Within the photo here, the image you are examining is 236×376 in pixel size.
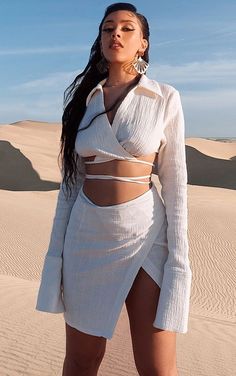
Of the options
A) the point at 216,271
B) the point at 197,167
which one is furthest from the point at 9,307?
the point at 197,167

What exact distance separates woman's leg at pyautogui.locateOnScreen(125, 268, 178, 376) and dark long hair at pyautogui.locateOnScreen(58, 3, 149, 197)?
58 cm

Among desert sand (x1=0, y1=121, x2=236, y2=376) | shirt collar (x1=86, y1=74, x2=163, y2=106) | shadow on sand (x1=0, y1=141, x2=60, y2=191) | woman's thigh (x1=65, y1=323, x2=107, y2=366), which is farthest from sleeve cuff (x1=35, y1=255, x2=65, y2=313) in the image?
shadow on sand (x1=0, y1=141, x2=60, y2=191)

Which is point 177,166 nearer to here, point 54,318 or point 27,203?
point 54,318

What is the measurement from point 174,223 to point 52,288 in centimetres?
58

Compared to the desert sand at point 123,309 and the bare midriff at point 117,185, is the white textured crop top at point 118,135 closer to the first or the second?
the bare midriff at point 117,185

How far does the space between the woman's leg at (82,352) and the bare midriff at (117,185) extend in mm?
560

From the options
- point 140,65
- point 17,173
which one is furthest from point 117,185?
point 17,173

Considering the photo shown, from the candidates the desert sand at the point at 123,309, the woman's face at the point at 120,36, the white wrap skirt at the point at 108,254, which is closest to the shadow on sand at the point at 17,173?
the desert sand at the point at 123,309

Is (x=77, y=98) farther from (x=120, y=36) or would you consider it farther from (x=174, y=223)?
(x=174, y=223)

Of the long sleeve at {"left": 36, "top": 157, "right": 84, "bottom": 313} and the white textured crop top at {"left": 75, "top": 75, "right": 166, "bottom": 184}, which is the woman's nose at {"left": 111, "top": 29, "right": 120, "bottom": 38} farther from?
the long sleeve at {"left": 36, "top": 157, "right": 84, "bottom": 313}

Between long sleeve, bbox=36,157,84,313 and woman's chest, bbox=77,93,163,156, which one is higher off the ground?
woman's chest, bbox=77,93,163,156

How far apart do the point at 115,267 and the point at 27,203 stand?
13.9 metres

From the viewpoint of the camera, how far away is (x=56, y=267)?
2.52 m

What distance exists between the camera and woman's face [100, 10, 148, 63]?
8.43 feet
